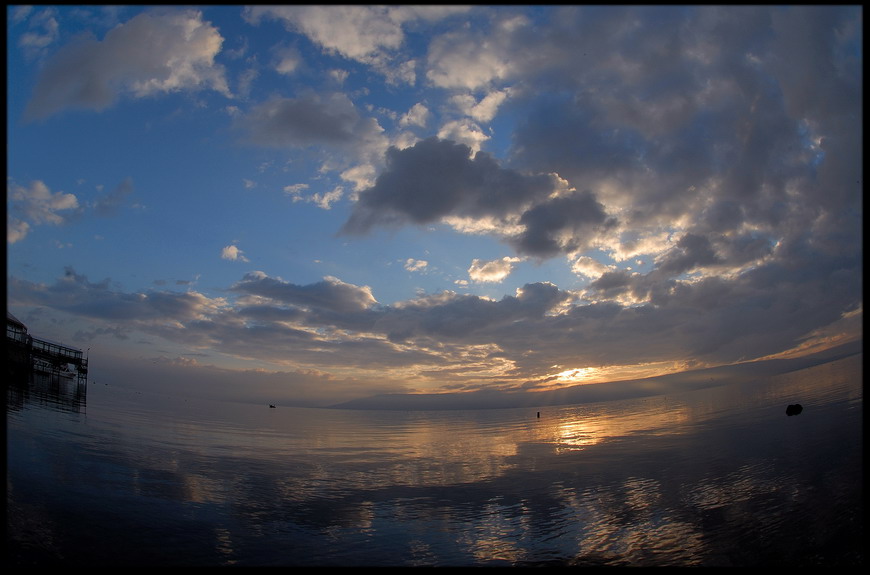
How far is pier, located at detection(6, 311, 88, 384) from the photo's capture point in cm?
6197

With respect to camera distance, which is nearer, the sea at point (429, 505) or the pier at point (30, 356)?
the sea at point (429, 505)

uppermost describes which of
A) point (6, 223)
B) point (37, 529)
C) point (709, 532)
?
point (6, 223)

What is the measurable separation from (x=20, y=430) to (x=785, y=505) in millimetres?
Answer: 41042

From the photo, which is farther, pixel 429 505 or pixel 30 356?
pixel 30 356

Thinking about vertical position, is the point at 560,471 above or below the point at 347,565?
below

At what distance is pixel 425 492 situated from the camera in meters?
23.3

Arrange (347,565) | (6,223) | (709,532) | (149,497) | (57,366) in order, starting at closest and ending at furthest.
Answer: (6,223)
(347,565)
(709,532)
(149,497)
(57,366)

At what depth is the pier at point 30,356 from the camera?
6197 cm

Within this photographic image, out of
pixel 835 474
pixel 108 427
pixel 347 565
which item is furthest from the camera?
pixel 108 427

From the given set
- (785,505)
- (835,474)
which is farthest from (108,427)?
(835,474)

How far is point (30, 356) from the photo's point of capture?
71.9 meters

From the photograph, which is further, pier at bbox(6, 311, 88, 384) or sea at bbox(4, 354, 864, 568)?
pier at bbox(6, 311, 88, 384)

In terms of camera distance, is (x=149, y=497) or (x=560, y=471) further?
(x=560, y=471)

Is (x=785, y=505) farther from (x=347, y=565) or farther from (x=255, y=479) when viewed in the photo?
(x=255, y=479)
